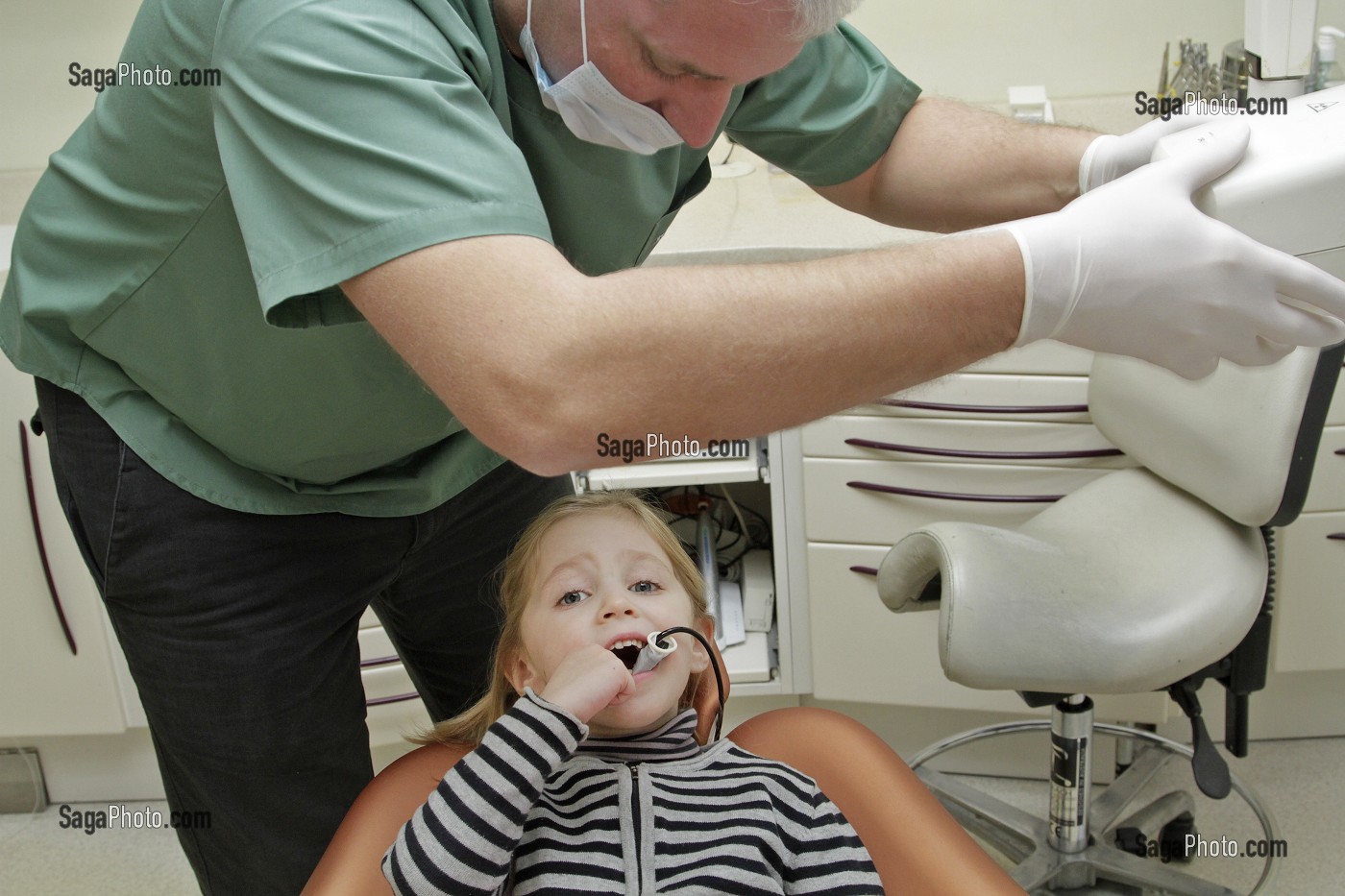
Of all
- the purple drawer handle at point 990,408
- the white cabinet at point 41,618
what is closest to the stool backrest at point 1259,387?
the purple drawer handle at point 990,408

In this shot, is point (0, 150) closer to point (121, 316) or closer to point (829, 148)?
point (121, 316)

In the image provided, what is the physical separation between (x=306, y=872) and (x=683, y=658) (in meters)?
0.47

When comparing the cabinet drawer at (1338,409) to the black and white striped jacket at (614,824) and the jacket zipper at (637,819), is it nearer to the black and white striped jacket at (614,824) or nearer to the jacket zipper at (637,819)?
the black and white striped jacket at (614,824)

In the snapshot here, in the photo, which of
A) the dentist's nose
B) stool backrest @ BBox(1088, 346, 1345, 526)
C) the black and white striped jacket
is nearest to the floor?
stool backrest @ BBox(1088, 346, 1345, 526)

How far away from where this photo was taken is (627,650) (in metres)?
1.25

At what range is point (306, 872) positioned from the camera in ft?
4.38

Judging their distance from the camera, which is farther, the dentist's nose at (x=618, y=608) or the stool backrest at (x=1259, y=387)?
the dentist's nose at (x=618, y=608)

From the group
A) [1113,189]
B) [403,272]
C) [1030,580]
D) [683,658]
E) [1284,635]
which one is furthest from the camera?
[1284,635]

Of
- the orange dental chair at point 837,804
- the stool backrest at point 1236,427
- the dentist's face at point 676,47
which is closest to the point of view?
the dentist's face at point 676,47

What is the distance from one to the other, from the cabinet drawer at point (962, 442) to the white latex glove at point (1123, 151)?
A: 29.2 inches

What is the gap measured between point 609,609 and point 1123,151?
678mm

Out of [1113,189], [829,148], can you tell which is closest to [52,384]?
[829,148]

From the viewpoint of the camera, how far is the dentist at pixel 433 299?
85cm

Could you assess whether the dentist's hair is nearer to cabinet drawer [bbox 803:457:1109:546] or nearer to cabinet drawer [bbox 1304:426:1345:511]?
cabinet drawer [bbox 803:457:1109:546]
